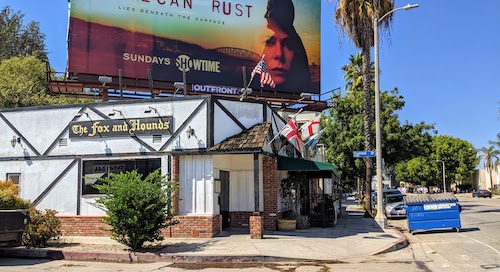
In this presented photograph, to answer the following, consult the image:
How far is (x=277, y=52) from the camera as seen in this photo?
26.6 m

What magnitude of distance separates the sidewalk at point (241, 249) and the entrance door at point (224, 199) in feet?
3.56

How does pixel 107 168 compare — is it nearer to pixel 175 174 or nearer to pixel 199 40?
pixel 175 174

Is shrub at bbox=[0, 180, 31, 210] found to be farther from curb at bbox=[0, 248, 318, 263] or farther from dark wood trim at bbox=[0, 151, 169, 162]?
dark wood trim at bbox=[0, 151, 169, 162]

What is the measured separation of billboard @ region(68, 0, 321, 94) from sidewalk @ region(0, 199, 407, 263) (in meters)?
10.4

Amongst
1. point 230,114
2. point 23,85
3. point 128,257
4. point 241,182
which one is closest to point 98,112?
point 230,114

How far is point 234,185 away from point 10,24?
1448 inches

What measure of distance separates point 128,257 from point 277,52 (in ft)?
56.2

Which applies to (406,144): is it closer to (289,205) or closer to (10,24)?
(289,205)

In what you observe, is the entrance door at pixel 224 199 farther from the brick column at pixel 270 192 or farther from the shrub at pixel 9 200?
the shrub at pixel 9 200

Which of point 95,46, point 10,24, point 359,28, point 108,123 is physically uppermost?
point 10,24

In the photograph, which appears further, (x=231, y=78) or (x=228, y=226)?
(x=231, y=78)

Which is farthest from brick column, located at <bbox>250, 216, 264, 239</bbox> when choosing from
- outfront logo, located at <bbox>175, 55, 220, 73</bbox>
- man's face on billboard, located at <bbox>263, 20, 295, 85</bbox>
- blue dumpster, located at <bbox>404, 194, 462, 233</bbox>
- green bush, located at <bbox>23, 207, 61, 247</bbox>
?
man's face on billboard, located at <bbox>263, 20, 295, 85</bbox>

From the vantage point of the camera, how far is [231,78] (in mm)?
25234

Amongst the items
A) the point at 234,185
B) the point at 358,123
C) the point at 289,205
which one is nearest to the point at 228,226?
the point at 234,185
